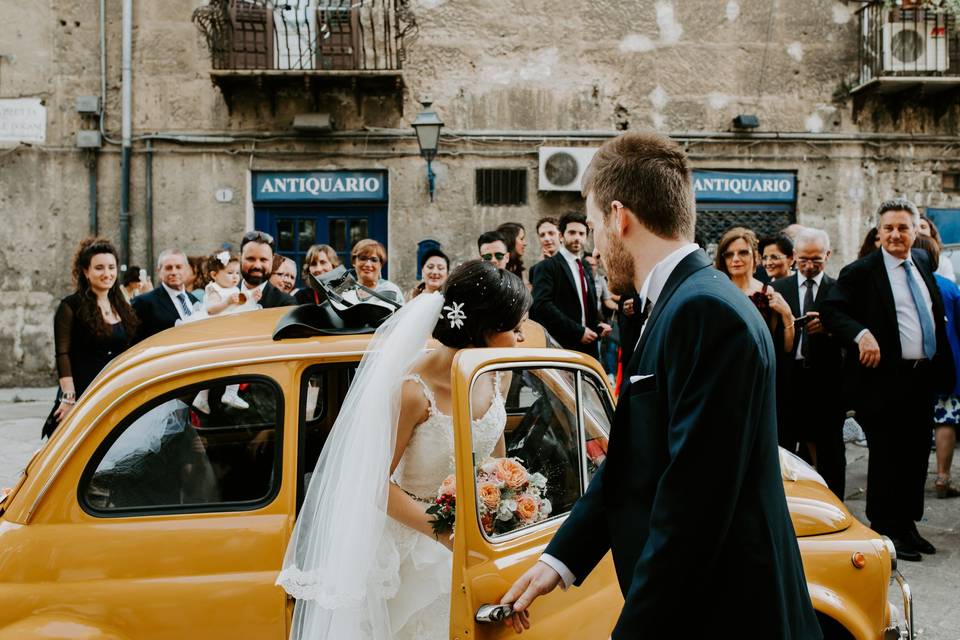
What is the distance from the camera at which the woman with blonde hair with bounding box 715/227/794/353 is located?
586cm

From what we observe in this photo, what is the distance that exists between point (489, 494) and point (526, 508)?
0.18 meters

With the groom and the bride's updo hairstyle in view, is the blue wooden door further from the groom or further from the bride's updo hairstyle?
the groom

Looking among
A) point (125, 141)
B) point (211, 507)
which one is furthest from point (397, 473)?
point (125, 141)

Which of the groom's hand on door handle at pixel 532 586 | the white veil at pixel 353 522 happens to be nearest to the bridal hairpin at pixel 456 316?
the white veil at pixel 353 522

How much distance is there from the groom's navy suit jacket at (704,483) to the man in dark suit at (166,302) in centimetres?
511

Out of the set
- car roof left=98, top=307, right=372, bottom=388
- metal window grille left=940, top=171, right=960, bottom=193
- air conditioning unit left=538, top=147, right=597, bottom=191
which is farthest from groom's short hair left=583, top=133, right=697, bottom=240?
metal window grille left=940, top=171, right=960, bottom=193

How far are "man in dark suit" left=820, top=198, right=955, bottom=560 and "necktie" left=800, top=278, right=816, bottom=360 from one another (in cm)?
64

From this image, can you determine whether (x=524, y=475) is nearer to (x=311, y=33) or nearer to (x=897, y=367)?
(x=897, y=367)

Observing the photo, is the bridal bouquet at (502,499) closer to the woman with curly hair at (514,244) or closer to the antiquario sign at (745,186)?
A: the woman with curly hair at (514,244)

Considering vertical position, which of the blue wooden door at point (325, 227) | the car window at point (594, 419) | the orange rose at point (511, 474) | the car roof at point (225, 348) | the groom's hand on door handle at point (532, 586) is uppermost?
the blue wooden door at point (325, 227)

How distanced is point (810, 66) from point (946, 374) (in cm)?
986

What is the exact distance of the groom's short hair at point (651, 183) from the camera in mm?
1926

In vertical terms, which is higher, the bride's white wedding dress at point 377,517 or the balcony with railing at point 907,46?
the balcony with railing at point 907,46

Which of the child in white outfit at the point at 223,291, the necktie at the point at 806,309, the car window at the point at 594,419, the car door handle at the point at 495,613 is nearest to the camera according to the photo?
the car door handle at the point at 495,613
